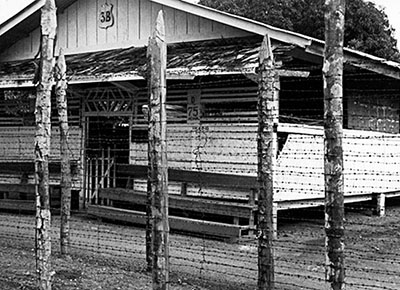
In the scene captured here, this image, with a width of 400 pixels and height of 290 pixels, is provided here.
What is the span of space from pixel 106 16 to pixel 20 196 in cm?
530

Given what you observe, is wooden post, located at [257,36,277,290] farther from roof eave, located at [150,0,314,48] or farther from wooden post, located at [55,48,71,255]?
roof eave, located at [150,0,314,48]

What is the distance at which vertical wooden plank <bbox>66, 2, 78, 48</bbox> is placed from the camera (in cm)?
1602

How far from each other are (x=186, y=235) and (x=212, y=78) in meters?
3.23

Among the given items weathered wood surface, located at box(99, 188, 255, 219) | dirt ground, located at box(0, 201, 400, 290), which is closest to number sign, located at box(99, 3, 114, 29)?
weathered wood surface, located at box(99, 188, 255, 219)

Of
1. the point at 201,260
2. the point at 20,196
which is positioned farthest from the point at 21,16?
the point at 201,260

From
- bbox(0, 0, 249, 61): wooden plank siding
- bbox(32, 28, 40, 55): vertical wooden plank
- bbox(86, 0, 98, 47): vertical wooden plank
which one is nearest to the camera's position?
bbox(0, 0, 249, 61): wooden plank siding

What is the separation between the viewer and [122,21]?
15109mm

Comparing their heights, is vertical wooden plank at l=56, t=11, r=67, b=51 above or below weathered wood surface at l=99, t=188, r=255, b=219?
above

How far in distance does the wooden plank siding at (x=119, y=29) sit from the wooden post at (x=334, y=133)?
8200 millimetres

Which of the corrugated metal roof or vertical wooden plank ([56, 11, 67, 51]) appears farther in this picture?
vertical wooden plank ([56, 11, 67, 51])

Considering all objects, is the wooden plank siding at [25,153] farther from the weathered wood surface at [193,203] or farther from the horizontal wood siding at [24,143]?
the weathered wood surface at [193,203]

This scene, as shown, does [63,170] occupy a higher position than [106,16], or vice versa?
[106,16]

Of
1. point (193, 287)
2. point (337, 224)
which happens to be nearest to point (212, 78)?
point (193, 287)

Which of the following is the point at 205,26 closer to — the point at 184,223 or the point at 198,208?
the point at 198,208
